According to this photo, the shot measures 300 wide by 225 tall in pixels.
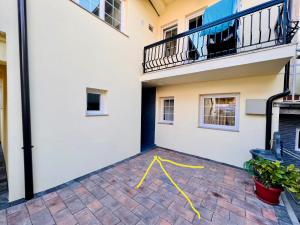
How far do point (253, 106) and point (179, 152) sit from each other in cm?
244

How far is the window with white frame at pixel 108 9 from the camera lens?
3.00 meters

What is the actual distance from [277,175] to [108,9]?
467cm

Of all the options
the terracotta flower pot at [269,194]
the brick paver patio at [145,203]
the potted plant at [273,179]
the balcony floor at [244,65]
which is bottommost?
the brick paver patio at [145,203]

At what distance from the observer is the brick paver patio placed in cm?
183

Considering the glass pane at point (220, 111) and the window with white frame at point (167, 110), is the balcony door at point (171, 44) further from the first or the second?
the glass pane at point (220, 111)

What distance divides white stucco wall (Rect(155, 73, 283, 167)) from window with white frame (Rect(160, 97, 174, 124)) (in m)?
0.18

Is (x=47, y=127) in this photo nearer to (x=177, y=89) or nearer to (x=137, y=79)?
(x=137, y=79)

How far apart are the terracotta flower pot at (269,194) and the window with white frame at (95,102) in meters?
3.33

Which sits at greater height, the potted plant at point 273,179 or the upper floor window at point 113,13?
the upper floor window at point 113,13

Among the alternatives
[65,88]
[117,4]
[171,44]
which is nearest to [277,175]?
[65,88]

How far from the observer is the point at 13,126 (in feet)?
6.65

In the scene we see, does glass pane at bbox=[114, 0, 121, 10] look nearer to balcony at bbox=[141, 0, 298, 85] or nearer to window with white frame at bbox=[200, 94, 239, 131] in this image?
balcony at bbox=[141, 0, 298, 85]

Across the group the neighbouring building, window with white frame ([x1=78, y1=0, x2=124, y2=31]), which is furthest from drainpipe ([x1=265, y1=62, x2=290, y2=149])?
window with white frame ([x1=78, y1=0, x2=124, y2=31])

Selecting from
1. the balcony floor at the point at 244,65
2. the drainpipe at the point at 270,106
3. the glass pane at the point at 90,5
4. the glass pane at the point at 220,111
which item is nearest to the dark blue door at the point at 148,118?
the balcony floor at the point at 244,65
